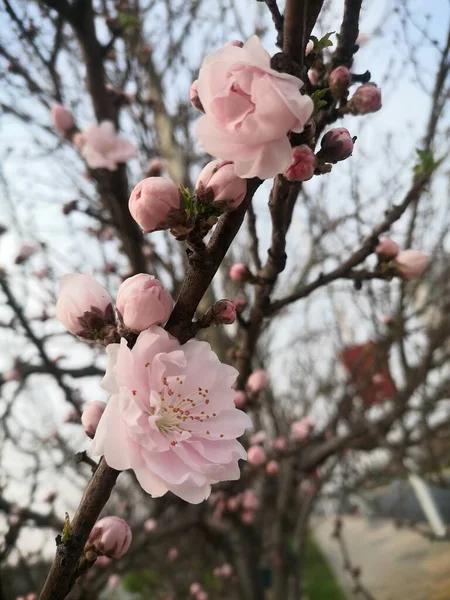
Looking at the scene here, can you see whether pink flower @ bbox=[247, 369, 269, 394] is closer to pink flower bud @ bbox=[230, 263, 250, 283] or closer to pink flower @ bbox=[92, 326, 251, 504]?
pink flower bud @ bbox=[230, 263, 250, 283]

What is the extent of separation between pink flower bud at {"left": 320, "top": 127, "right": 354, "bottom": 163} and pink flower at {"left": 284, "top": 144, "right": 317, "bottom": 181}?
0.32 feet

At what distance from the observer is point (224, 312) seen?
2.88 feet

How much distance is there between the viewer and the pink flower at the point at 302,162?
776 mm

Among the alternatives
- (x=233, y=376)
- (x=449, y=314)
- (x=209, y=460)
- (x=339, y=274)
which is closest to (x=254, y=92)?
(x=233, y=376)

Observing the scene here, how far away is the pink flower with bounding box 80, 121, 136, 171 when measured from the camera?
89.2 inches

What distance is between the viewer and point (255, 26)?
355 centimetres

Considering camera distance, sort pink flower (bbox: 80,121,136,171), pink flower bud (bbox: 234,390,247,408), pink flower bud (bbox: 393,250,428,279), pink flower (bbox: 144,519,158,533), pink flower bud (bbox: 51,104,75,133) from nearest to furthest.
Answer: pink flower bud (bbox: 393,250,428,279)
pink flower bud (bbox: 234,390,247,408)
pink flower (bbox: 80,121,136,171)
pink flower bud (bbox: 51,104,75,133)
pink flower (bbox: 144,519,158,533)

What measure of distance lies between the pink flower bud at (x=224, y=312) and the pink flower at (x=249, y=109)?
26cm

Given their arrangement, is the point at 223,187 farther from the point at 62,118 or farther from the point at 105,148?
the point at 62,118

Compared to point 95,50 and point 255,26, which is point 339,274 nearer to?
point 95,50

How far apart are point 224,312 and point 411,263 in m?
0.81

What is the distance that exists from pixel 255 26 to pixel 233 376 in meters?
3.51

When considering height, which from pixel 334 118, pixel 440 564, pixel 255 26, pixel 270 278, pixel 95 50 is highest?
pixel 255 26

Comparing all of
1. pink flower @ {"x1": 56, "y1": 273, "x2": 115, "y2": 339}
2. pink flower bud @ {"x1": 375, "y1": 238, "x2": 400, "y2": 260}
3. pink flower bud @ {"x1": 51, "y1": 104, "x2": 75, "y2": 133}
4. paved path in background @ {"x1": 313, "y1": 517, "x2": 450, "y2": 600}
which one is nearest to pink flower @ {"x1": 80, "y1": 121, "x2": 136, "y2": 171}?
pink flower bud @ {"x1": 51, "y1": 104, "x2": 75, "y2": 133}
